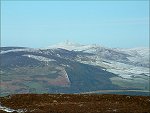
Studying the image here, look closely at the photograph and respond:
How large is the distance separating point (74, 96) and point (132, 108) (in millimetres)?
13948

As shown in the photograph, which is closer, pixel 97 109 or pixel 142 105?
pixel 97 109

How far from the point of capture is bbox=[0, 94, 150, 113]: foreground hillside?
39281 millimetres

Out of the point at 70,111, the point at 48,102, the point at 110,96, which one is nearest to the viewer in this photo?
the point at 70,111

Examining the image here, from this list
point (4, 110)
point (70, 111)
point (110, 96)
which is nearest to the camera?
point (70, 111)

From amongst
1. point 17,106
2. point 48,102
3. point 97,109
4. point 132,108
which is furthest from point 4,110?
point 132,108

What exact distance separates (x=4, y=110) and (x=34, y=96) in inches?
411

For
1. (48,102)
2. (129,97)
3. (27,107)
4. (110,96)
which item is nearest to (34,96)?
(48,102)

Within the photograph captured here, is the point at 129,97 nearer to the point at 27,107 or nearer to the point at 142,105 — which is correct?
the point at 142,105

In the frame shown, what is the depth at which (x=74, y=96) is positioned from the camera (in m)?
51.6

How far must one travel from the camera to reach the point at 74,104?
146 ft

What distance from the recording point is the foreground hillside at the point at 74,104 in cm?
3928

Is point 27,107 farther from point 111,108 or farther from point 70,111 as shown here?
point 111,108

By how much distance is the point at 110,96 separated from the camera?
2003 inches

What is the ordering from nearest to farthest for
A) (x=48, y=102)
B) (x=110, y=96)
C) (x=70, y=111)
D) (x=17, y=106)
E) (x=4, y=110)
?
(x=70, y=111)
(x=4, y=110)
(x=17, y=106)
(x=48, y=102)
(x=110, y=96)
